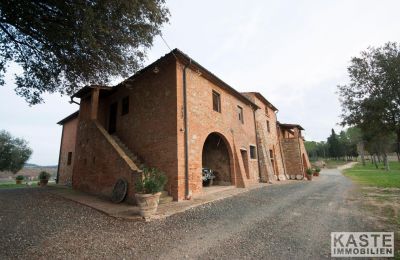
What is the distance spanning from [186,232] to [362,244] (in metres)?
3.64

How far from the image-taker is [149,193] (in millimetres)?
6449

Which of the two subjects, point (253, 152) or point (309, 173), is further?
point (309, 173)

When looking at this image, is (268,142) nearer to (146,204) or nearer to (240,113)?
(240,113)

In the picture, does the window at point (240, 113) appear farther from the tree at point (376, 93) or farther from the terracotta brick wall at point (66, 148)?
the terracotta brick wall at point (66, 148)

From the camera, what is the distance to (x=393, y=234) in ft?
14.7

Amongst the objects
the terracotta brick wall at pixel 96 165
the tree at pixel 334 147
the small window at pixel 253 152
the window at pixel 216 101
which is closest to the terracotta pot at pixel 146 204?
the terracotta brick wall at pixel 96 165

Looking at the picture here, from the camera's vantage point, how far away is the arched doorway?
13.5 metres

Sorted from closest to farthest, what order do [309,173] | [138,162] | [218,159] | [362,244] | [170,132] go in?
[362,244]
[170,132]
[138,162]
[218,159]
[309,173]

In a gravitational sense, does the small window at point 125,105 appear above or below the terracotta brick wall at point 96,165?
above

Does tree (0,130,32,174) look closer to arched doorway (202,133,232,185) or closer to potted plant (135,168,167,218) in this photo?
arched doorway (202,133,232,185)

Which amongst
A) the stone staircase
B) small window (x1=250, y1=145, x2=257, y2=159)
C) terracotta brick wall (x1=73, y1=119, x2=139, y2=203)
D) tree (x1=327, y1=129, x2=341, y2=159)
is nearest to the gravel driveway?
the stone staircase

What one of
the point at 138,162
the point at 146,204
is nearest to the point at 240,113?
the point at 138,162

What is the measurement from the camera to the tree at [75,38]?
5410 mm

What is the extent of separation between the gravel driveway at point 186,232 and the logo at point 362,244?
0.19m
